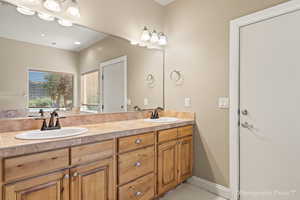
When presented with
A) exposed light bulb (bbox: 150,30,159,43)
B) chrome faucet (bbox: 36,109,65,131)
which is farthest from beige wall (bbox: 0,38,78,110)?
exposed light bulb (bbox: 150,30,159,43)

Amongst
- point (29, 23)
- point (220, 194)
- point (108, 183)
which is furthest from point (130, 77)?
point (220, 194)

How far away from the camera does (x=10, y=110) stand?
1.49m

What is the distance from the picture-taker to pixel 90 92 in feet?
6.59

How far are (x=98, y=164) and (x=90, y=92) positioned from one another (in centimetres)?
93

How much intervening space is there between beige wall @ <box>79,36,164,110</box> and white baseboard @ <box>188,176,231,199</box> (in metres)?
1.19

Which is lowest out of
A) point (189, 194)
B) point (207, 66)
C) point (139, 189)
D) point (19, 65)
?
point (189, 194)

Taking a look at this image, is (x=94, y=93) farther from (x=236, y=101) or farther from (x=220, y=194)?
(x=220, y=194)

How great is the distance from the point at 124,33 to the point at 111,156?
64.1 inches

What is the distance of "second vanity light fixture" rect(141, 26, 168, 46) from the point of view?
2.43 m

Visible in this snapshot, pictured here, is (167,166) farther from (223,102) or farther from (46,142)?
(46,142)

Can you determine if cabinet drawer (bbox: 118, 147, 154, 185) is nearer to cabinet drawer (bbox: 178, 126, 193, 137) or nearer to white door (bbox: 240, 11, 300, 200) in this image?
cabinet drawer (bbox: 178, 126, 193, 137)

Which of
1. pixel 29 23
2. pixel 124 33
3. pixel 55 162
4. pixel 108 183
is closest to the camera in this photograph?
pixel 55 162

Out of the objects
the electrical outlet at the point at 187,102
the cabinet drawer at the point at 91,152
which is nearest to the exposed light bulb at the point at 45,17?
the cabinet drawer at the point at 91,152

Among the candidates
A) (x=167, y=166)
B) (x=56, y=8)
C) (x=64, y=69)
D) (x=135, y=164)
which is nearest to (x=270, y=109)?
(x=167, y=166)
